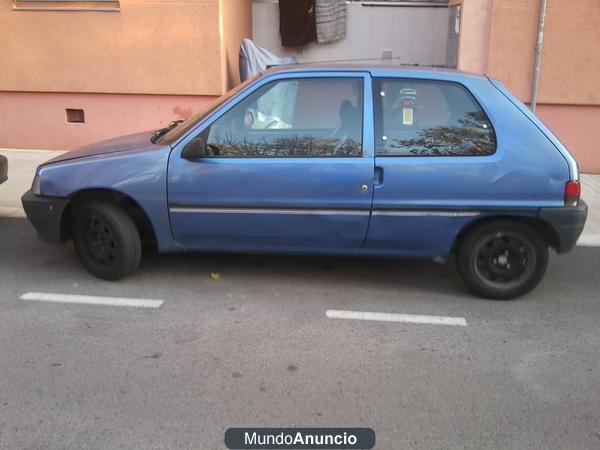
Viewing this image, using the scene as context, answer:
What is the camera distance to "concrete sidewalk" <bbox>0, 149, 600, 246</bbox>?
6469 mm

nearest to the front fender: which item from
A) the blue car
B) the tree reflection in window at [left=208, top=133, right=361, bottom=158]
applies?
the blue car

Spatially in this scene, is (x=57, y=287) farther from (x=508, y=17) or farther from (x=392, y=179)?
(x=508, y=17)

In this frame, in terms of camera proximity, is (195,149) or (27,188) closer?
(195,149)

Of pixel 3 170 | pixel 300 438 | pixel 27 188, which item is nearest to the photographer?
pixel 300 438

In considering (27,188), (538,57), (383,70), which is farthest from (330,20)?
(383,70)

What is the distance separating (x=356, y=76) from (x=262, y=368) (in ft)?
7.40

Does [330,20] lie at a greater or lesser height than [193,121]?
greater

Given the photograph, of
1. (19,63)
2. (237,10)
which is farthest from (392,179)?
(19,63)

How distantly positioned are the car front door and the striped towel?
5963 mm

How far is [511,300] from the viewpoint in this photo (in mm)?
4660

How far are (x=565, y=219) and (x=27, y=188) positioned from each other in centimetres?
637

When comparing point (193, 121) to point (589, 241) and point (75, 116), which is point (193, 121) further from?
point (75, 116)

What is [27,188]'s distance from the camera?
7.77 m

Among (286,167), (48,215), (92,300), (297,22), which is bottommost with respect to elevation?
(92,300)
